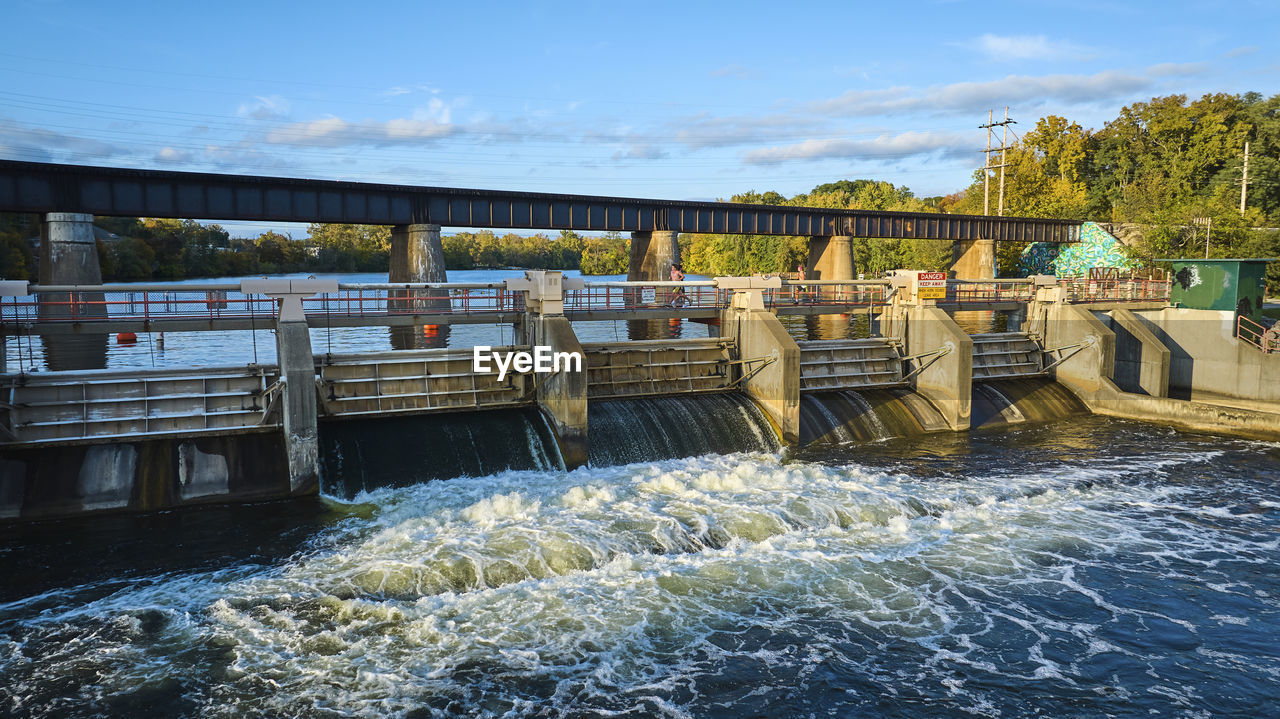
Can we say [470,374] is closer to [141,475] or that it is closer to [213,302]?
[213,302]

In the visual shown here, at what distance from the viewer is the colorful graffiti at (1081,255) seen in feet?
216

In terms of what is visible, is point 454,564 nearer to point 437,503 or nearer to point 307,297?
point 437,503

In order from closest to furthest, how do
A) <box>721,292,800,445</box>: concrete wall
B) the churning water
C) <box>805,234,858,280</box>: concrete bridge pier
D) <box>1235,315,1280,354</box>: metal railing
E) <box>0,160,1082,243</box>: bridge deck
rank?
the churning water < <box>721,292,800,445</box>: concrete wall < <box>1235,315,1280,354</box>: metal railing < <box>0,160,1082,243</box>: bridge deck < <box>805,234,858,280</box>: concrete bridge pier

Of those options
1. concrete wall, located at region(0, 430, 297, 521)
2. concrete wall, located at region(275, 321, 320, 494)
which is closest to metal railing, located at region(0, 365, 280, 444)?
concrete wall, located at region(0, 430, 297, 521)

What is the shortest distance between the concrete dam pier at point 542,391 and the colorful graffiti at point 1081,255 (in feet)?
114

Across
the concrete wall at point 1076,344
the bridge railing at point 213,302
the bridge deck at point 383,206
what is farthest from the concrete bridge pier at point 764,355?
the bridge deck at point 383,206

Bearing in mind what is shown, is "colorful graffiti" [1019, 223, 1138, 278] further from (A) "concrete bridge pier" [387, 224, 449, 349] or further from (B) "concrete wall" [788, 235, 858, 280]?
(A) "concrete bridge pier" [387, 224, 449, 349]

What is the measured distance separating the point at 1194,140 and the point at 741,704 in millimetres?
96068

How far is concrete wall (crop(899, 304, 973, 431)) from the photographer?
27.0m

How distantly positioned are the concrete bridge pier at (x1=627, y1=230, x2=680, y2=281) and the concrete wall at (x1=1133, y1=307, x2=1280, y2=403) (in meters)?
26.0

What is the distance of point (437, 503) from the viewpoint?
713 inches

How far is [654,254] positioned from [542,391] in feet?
100.0

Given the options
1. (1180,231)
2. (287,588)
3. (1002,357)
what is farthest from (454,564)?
(1180,231)

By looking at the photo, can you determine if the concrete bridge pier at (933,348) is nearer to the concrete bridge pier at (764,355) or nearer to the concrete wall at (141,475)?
the concrete bridge pier at (764,355)
